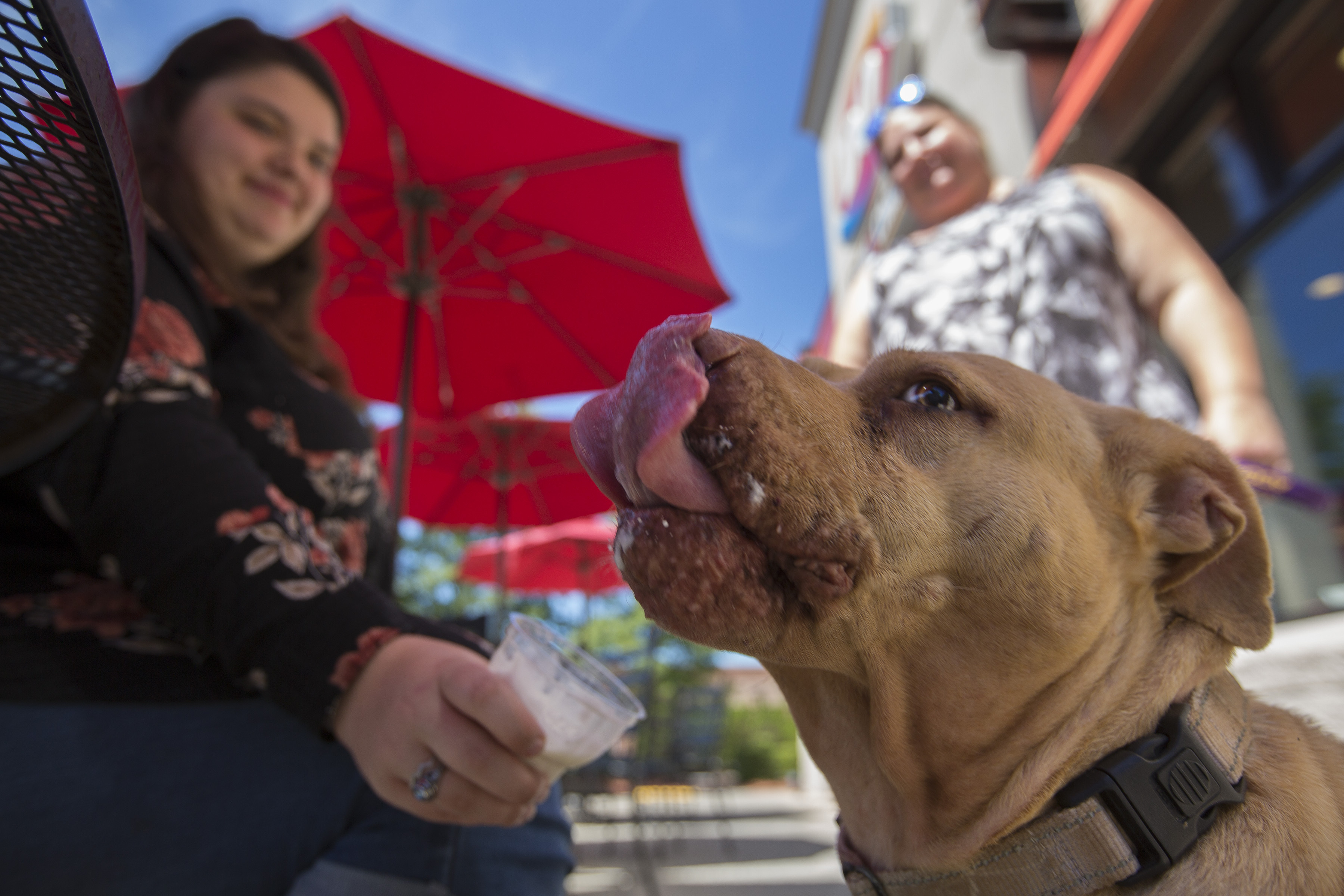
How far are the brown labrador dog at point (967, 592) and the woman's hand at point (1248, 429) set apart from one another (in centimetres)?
55

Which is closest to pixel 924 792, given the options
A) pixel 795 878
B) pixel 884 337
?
pixel 884 337

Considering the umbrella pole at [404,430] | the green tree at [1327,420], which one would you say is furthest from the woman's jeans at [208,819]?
the green tree at [1327,420]

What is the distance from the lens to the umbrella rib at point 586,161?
341 cm

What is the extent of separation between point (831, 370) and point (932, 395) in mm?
294

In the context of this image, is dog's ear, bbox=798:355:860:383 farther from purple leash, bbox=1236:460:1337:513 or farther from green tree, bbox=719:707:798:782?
green tree, bbox=719:707:798:782

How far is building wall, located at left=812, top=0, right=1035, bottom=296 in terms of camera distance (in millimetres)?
5734

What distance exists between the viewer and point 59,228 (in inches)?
33.7

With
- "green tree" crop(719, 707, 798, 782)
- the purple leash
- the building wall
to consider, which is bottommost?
"green tree" crop(719, 707, 798, 782)

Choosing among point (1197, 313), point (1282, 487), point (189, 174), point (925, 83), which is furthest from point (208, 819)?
point (925, 83)

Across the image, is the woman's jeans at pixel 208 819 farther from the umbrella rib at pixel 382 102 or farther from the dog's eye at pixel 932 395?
the umbrella rib at pixel 382 102

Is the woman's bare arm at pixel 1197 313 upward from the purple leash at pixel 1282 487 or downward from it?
upward

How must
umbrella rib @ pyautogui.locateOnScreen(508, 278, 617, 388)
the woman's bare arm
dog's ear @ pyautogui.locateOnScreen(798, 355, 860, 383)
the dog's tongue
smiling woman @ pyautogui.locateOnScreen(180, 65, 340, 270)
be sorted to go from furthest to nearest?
umbrella rib @ pyautogui.locateOnScreen(508, 278, 617, 388), smiling woman @ pyautogui.locateOnScreen(180, 65, 340, 270), the woman's bare arm, dog's ear @ pyautogui.locateOnScreen(798, 355, 860, 383), the dog's tongue

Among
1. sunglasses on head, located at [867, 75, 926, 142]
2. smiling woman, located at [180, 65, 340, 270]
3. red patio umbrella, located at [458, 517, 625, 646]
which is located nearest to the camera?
smiling woman, located at [180, 65, 340, 270]

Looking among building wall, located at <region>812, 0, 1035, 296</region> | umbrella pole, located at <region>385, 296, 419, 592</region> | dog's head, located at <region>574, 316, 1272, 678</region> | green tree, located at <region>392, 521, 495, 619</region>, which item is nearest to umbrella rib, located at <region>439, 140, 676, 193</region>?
umbrella pole, located at <region>385, 296, 419, 592</region>
